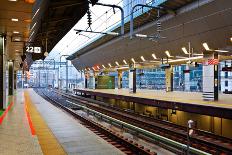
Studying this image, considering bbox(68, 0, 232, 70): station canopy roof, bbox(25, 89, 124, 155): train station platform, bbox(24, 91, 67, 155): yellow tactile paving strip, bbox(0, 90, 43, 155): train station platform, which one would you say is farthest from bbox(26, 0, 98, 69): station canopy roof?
bbox(25, 89, 124, 155): train station platform

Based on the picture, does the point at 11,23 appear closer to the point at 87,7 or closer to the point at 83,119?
the point at 87,7

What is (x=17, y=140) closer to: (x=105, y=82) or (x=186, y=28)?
(x=186, y=28)

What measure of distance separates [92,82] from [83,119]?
31.1 m

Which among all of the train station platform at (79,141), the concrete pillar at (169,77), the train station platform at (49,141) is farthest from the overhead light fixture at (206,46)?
the concrete pillar at (169,77)

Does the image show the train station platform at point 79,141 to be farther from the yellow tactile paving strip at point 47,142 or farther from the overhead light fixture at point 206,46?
the overhead light fixture at point 206,46

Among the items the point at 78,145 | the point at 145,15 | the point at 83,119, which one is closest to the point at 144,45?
the point at 145,15

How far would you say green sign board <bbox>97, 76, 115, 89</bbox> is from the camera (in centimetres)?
4556

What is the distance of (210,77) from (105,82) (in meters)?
29.9

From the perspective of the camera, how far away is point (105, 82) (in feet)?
152

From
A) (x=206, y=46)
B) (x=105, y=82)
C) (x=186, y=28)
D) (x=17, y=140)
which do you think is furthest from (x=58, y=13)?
(x=105, y=82)

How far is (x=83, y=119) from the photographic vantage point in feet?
56.0

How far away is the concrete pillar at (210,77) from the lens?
1719 cm

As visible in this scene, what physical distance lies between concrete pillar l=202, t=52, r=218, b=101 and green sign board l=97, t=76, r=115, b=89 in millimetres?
28712

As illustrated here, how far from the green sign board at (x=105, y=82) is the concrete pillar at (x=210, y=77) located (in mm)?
28712
